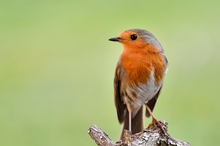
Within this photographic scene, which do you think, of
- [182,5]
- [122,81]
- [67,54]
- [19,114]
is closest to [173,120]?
[19,114]

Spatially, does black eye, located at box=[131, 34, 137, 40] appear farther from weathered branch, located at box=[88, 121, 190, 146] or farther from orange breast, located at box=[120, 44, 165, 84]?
weathered branch, located at box=[88, 121, 190, 146]

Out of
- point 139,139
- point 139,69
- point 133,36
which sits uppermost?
point 133,36

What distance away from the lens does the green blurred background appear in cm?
804

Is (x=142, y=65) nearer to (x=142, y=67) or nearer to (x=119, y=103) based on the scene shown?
(x=142, y=67)

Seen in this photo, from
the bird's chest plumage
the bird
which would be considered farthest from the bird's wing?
the bird's chest plumage

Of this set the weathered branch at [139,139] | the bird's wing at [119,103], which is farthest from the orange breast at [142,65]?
the weathered branch at [139,139]

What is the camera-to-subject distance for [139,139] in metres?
→ 4.16

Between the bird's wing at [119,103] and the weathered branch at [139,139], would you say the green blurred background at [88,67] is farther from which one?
the weathered branch at [139,139]

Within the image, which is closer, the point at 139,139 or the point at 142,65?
the point at 139,139

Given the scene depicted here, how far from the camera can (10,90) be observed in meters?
9.60

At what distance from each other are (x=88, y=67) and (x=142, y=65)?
4.88 metres

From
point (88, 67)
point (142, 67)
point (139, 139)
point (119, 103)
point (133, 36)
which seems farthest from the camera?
point (88, 67)

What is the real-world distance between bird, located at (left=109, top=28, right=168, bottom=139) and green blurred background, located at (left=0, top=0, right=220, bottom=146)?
1.93 metres

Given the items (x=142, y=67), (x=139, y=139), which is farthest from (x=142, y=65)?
(x=139, y=139)
